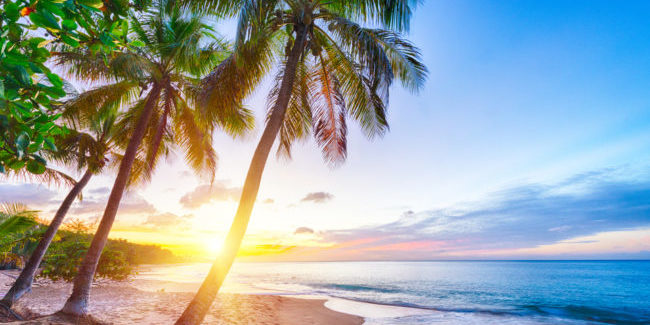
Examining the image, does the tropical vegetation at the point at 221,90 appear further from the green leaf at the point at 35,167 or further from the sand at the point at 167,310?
the green leaf at the point at 35,167

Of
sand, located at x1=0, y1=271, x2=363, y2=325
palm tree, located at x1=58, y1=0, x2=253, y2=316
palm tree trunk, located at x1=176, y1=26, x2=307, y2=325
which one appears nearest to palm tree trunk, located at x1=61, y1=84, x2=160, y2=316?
palm tree, located at x1=58, y1=0, x2=253, y2=316

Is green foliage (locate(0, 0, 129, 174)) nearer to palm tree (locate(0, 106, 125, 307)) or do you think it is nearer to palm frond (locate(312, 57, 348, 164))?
palm frond (locate(312, 57, 348, 164))

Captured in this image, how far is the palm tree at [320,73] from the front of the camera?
5480 millimetres

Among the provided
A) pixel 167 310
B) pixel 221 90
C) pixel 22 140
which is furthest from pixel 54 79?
pixel 167 310

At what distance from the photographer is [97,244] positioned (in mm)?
7164

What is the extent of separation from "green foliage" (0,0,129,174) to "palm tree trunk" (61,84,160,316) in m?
7.18

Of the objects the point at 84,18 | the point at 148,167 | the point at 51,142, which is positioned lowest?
the point at 51,142

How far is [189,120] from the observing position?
1039cm

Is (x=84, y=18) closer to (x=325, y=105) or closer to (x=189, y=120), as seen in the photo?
(x=325, y=105)

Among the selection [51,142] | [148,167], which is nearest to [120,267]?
[148,167]

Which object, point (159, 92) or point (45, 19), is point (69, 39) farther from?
point (159, 92)

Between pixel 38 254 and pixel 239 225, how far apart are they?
24.0 feet

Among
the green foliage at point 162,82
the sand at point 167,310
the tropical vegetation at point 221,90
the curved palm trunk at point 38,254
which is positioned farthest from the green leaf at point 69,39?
the curved palm trunk at point 38,254

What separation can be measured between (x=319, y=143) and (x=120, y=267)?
40.9 feet
